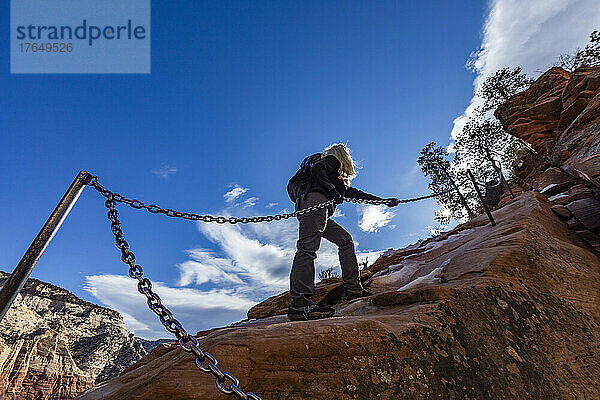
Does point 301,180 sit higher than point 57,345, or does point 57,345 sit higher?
point 57,345

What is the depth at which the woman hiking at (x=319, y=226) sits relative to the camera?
3.46 metres

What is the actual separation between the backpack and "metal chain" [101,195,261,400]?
2553 millimetres

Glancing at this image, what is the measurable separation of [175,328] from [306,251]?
239 cm

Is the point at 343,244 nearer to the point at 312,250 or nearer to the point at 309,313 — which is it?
the point at 312,250

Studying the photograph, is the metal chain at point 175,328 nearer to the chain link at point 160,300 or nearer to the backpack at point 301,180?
the chain link at point 160,300

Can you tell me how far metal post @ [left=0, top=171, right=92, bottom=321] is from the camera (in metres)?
1.98

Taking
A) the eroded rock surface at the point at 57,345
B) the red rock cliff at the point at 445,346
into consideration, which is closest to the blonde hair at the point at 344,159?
the red rock cliff at the point at 445,346

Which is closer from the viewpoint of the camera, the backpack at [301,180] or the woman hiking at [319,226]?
the woman hiking at [319,226]

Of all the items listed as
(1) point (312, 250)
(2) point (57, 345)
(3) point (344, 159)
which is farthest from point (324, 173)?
(2) point (57, 345)

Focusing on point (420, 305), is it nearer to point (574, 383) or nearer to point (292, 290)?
point (574, 383)

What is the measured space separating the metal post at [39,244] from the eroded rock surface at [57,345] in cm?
2667

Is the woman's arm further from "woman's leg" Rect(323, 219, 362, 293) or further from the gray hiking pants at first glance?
"woman's leg" Rect(323, 219, 362, 293)

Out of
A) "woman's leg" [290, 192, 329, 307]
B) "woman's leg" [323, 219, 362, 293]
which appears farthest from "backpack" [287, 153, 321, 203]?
"woman's leg" [323, 219, 362, 293]

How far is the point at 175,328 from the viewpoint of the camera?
1.45 meters
